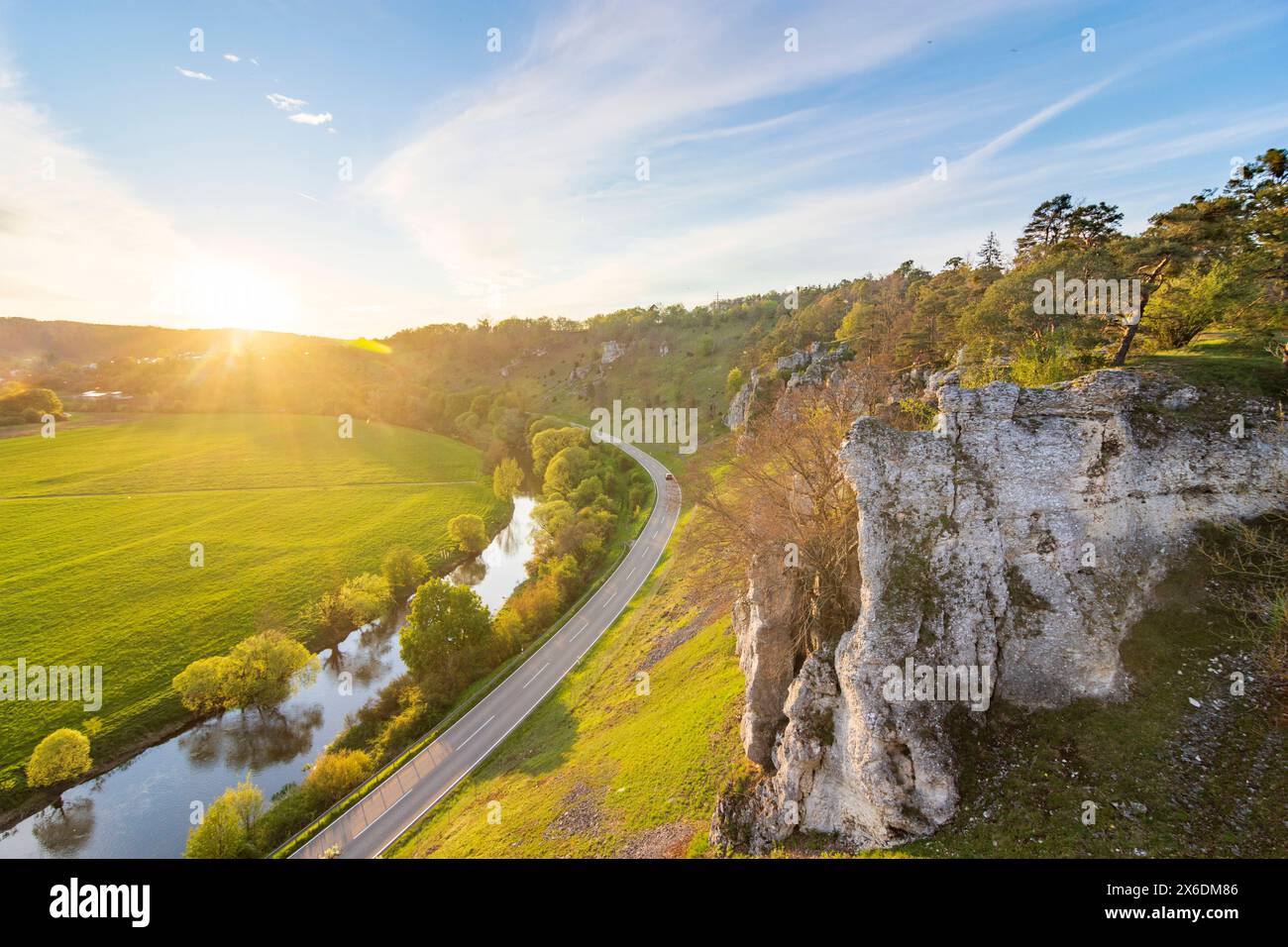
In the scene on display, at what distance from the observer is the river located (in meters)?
26.1

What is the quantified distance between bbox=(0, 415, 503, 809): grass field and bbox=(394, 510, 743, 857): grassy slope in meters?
23.3

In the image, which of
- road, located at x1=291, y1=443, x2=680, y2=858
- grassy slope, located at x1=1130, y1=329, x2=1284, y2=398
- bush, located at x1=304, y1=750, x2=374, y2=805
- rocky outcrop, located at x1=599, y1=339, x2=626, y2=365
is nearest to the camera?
grassy slope, located at x1=1130, y1=329, x2=1284, y2=398

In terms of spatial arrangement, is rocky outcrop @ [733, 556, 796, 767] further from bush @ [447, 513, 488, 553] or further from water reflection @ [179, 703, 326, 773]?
bush @ [447, 513, 488, 553]

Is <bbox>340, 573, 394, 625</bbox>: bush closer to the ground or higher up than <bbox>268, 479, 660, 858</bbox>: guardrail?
higher up

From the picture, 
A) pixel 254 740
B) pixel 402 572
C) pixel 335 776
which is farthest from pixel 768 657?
pixel 402 572

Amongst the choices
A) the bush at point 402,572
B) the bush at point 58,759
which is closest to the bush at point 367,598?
the bush at point 402,572

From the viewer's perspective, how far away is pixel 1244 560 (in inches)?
531

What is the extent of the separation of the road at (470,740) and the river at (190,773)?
741 cm

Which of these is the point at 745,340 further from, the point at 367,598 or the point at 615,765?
the point at 615,765

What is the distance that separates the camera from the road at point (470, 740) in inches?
980

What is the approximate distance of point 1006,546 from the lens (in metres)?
14.8

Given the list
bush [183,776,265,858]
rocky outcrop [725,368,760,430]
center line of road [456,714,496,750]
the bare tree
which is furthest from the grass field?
the bare tree

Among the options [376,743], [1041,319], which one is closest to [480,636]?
[376,743]
